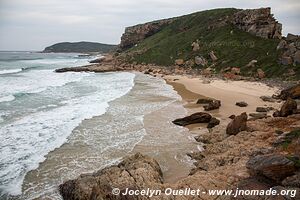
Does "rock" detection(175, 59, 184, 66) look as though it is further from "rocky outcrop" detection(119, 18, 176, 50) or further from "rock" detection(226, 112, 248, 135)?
"rock" detection(226, 112, 248, 135)

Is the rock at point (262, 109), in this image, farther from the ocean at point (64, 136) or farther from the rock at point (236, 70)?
the rock at point (236, 70)

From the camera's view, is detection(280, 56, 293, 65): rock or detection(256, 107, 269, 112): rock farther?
detection(280, 56, 293, 65): rock

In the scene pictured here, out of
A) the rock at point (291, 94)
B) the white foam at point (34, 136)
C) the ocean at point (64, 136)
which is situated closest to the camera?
the ocean at point (64, 136)

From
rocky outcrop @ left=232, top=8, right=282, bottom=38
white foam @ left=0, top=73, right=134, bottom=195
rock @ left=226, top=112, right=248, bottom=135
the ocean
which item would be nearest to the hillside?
rocky outcrop @ left=232, top=8, right=282, bottom=38

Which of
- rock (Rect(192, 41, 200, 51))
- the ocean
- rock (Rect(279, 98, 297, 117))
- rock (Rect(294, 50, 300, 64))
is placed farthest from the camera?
rock (Rect(192, 41, 200, 51))

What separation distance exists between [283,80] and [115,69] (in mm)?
Result: 41154

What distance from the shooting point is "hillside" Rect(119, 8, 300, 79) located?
48.2 meters

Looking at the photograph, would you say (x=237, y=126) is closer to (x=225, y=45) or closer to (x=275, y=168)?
(x=275, y=168)

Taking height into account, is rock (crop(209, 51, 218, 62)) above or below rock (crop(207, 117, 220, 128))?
above

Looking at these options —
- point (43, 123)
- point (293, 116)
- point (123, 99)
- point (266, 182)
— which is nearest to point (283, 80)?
point (123, 99)

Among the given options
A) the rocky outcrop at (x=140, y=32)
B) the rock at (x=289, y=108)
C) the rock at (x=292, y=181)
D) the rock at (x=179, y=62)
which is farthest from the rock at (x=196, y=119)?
the rocky outcrop at (x=140, y=32)

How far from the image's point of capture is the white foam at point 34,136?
47.3 feet

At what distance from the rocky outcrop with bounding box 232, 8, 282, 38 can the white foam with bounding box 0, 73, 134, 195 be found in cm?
4246

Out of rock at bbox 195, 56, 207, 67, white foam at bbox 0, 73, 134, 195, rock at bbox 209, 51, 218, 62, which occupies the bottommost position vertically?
white foam at bbox 0, 73, 134, 195
